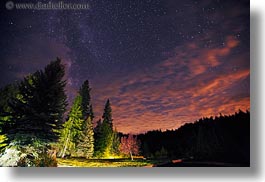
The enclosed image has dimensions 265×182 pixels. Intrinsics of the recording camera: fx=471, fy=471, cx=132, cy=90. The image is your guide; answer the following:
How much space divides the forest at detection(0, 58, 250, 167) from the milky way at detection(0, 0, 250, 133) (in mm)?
92

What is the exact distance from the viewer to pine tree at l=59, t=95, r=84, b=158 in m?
5.12

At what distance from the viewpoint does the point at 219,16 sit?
5.15 metres

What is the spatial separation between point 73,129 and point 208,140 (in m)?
1.46

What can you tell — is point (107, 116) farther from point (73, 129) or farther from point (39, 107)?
point (39, 107)

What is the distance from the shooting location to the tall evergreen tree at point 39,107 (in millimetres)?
5113

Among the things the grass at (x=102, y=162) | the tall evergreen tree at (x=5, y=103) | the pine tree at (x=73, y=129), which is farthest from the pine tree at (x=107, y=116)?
the tall evergreen tree at (x=5, y=103)

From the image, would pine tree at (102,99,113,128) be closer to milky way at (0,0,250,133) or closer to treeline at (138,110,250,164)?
milky way at (0,0,250,133)

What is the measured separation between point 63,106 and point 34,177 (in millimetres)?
824

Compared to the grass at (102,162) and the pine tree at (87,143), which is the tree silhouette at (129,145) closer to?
the grass at (102,162)

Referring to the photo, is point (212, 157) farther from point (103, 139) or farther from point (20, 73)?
point (20, 73)

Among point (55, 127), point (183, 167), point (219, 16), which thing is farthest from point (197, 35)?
point (55, 127)

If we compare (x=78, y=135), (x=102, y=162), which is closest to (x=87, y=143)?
(x=78, y=135)

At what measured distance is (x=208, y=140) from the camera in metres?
5.05

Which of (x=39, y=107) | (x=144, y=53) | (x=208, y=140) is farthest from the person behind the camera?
(x=144, y=53)
